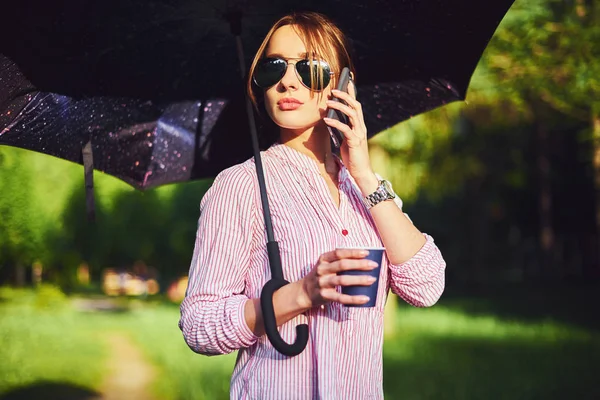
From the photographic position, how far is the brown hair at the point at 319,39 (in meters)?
2.53

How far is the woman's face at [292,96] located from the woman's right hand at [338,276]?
0.65 meters

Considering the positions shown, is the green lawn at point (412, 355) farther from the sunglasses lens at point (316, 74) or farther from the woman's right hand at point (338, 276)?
the woman's right hand at point (338, 276)

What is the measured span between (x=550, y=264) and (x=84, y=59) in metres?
31.6

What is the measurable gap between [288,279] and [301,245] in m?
0.10

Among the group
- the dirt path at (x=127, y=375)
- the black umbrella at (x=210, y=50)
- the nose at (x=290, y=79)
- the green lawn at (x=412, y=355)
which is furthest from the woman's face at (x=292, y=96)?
the dirt path at (x=127, y=375)

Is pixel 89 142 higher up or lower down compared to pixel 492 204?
lower down

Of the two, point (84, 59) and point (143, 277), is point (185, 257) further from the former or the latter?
point (84, 59)

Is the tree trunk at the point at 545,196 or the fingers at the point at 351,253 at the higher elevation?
the tree trunk at the point at 545,196

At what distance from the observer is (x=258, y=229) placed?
2.33 m

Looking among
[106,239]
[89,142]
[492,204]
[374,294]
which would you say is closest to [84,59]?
[89,142]

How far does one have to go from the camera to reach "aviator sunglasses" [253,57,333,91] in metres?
2.47

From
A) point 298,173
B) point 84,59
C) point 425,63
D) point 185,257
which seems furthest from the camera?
point 185,257

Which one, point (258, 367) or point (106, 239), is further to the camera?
point (106, 239)

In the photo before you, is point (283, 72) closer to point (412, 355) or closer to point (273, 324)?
point (273, 324)
